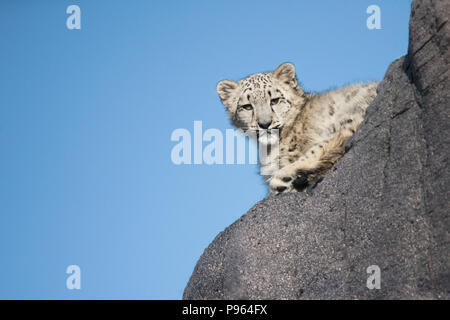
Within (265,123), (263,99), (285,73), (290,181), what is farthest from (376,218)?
(285,73)

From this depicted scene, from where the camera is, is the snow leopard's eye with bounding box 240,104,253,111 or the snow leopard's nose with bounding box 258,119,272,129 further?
the snow leopard's eye with bounding box 240,104,253,111

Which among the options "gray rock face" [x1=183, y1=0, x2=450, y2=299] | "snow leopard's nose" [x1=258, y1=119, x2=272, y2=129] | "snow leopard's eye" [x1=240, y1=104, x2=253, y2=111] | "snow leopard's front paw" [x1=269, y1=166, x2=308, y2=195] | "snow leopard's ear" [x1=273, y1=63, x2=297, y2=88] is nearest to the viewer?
"gray rock face" [x1=183, y1=0, x2=450, y2=299]

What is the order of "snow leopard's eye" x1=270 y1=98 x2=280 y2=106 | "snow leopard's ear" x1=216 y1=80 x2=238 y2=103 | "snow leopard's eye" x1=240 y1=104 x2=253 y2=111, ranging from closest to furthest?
"snow leopard's eye" x1=270 y1=98 x2=280 y2=106, "snow leopard's eye" x1=240 y1=104 x2=253 y2=111, "snow leopard's ear" x1=216 y1=80 x2=238 y2=103

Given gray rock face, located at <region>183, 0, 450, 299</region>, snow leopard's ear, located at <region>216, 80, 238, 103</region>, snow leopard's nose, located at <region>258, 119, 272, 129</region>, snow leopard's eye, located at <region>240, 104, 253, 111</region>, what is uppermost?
snow leopard's ear, located at <region>216, 80, 238, 103</region>

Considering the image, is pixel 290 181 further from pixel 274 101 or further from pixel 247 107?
pixel 247 107

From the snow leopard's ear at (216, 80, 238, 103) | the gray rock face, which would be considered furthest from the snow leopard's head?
the gray rock face

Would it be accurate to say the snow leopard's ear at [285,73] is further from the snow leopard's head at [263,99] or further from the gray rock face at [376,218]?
the gray rock face at [376,218]

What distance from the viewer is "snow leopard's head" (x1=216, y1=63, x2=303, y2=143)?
6543 millimetres

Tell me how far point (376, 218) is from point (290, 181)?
132 cm

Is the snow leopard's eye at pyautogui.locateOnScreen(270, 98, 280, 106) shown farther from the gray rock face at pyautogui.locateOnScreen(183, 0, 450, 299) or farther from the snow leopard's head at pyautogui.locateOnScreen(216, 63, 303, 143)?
the gray rock face at pyautogui.locateOnScreen(183, 0, 450, 299)

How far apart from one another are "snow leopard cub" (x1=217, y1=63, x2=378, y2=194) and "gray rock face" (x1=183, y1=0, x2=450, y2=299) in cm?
43

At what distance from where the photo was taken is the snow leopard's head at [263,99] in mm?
6543
